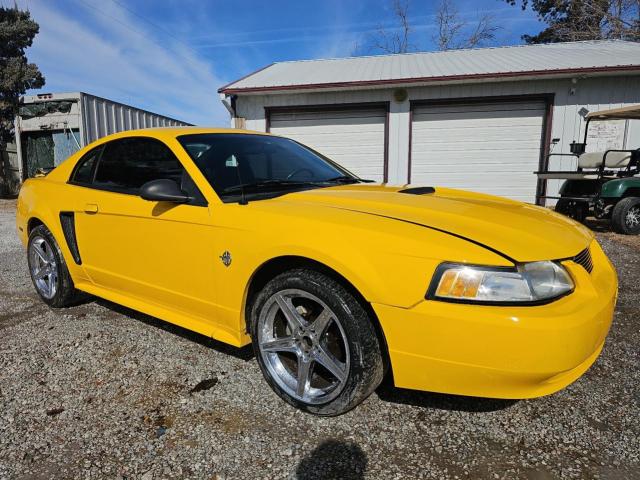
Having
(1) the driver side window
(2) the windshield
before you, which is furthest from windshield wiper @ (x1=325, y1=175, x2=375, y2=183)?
(1) the driver side window

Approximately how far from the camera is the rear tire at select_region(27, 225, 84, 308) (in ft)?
11.6

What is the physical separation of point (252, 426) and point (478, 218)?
150 cm

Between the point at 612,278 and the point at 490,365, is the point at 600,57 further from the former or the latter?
the point at 490,365

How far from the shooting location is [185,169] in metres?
2.62

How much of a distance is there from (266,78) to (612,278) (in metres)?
11.5

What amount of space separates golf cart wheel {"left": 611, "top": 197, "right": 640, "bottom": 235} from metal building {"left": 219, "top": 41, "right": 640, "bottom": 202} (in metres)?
3.10

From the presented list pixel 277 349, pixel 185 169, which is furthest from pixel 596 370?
pixel 185 169

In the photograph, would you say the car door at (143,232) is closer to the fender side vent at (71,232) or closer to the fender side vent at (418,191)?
the fender side vent at (71,232)

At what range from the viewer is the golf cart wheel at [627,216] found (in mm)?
6852

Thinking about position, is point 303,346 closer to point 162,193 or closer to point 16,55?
point 162,193

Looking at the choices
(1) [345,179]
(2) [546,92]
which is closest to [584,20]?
(2) [546,92]

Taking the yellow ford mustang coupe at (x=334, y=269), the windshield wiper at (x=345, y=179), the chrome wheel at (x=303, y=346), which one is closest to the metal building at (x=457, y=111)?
the windshield wiper at (x=345, y=179)

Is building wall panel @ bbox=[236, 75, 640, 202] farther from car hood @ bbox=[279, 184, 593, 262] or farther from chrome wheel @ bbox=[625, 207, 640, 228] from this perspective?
car hood @ bbox=[279, 184, 593, 262]

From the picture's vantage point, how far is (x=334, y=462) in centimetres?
183
